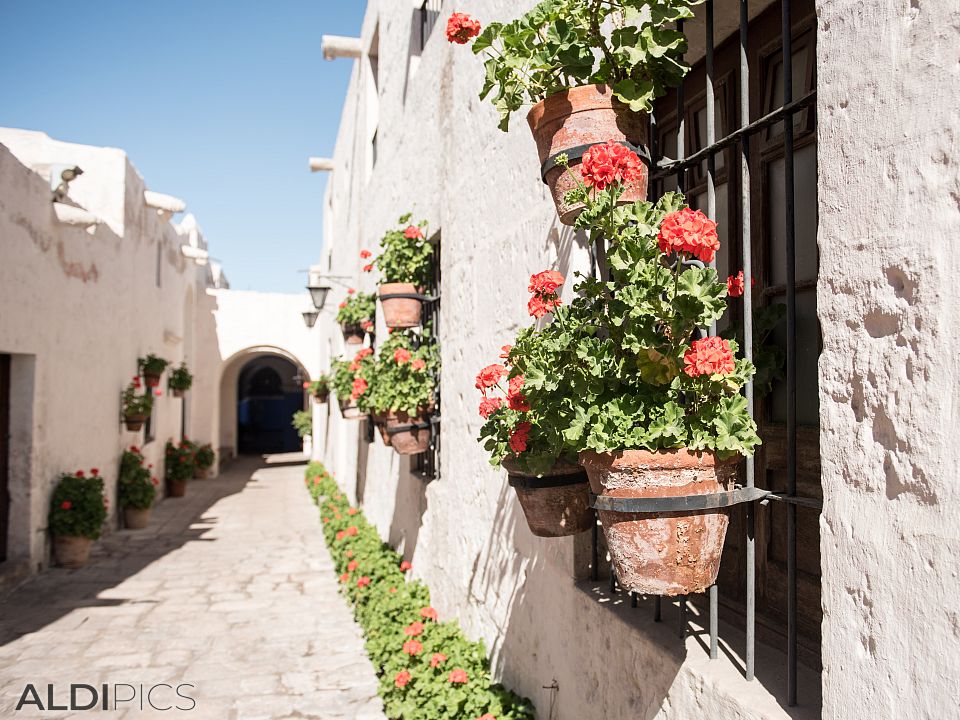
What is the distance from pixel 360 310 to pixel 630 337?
644 centimetres

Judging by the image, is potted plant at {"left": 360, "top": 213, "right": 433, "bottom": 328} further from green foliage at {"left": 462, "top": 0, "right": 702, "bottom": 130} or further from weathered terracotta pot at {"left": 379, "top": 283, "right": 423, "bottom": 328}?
green foliage at {"left": 462, "top": 0, "right": 702, "bottom": 130}

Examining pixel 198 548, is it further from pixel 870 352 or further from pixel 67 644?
pixel 870 352

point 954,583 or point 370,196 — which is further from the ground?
point 370,196

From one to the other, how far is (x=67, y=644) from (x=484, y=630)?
3468mm

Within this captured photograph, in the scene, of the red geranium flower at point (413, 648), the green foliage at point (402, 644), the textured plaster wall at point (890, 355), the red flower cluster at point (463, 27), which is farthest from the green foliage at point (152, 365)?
the textured plaster wall at point (890, 355)

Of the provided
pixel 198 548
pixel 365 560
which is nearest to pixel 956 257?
pixel 365 560

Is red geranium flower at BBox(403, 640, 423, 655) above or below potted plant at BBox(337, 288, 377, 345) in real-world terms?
below

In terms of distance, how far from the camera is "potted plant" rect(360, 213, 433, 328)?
17.2ft

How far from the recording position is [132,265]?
10.7 metres

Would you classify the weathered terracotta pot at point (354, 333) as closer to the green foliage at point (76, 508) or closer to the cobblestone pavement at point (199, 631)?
the cobblestone pavement at point (199, 631)

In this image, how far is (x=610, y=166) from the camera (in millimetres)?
1782

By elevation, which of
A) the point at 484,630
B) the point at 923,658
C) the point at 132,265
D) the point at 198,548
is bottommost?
the point at 198,548

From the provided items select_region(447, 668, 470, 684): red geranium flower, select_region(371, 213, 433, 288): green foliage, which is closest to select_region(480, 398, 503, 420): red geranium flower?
select_region(447, 668, 470, 684): red geranium flower

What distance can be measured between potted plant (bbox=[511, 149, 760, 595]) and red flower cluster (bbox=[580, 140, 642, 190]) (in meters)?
0.02
